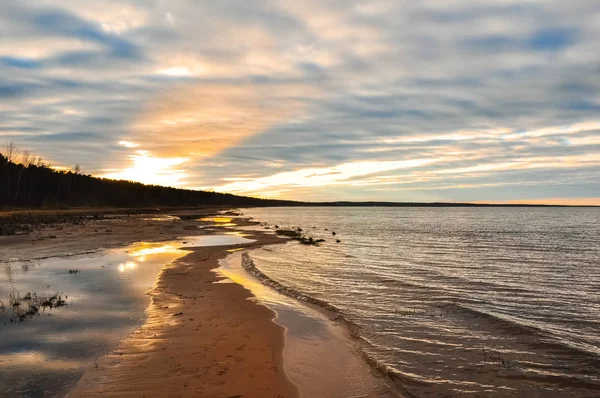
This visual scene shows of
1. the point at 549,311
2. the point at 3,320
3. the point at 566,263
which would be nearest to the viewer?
the point at 3,320

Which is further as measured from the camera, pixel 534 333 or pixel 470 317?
pixel 470 317

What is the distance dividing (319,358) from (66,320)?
7.23 m

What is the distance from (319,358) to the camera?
9.93 metres

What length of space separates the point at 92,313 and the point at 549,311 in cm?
1560

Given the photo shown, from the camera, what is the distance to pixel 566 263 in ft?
94.9

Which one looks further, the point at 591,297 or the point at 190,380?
the point at 591,297

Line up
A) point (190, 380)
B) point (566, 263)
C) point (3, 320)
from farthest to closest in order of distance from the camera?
1. point (566, 263)
2. point (3, 320)
3. point (190, 380)

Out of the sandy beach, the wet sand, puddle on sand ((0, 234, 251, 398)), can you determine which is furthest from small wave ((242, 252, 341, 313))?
puddle on sand ((0, 234, 251, 398))

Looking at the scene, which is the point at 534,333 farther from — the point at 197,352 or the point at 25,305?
the point at 25,305

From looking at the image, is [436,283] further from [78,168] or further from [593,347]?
[78,168]

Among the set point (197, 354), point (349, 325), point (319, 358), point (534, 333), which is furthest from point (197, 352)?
point (534, 333)

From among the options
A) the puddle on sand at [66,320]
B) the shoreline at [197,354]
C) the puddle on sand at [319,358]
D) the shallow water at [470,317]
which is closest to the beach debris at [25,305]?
the puddle on sand at [66,320]

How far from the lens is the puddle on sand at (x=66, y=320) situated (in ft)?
25.8

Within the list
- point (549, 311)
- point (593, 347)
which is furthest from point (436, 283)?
point (593, 347)
